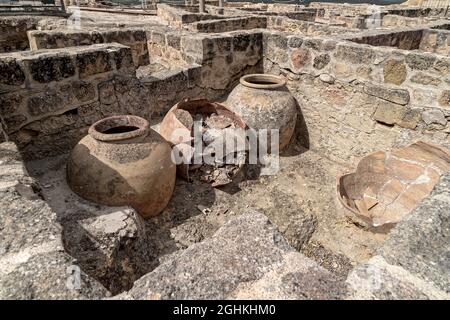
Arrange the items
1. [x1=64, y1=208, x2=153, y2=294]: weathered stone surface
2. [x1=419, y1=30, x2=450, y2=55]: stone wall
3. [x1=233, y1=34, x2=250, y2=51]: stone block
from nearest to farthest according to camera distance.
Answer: [x1=64, y1=208, x2=153, y2=294]: weathered stone surface
[x1=233, y1=34, x2=250, y2=51]: stone block
[x1=419, y1=30, x2=450, y2=55]: stone wall

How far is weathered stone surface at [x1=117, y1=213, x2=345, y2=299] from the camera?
952 mm

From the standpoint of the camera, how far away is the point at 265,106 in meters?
3.58

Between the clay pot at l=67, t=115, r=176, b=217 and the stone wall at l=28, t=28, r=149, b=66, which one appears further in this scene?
the stone wall at l=28, t=28, r=149, b=66

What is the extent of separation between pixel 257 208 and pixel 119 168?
1.41m

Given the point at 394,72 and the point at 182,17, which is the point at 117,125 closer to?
the point at 394,72

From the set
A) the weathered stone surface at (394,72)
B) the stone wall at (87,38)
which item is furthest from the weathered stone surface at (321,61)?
the stone wall at (87,38)

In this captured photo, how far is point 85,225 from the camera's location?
7.00 ft

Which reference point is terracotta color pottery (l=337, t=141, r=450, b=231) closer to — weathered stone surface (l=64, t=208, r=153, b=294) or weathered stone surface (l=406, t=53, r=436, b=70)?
weathered stone surface (l=406, t=53, r=436, b=70)

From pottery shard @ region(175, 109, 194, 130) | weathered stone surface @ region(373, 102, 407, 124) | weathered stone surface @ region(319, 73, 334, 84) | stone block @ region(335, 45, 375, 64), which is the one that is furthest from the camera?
weathered stone surface @ region(319, 73, 334, 84)

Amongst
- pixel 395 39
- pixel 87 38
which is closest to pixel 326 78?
pixel 395 39

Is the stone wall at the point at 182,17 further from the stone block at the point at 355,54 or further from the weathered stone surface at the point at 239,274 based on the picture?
the weathered stone surface at the point at 239,274

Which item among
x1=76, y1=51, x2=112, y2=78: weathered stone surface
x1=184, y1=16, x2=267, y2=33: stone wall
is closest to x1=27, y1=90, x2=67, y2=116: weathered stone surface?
x1=76, y1=51, x2=112, y2=78: weathered stone surface

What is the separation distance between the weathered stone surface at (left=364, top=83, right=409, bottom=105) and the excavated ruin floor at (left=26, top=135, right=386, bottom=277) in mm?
1005

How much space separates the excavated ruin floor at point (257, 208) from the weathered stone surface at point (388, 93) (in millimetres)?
1005
